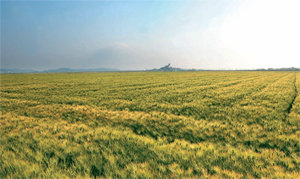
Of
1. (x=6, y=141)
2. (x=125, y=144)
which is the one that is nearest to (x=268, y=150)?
(x=125, y=144)

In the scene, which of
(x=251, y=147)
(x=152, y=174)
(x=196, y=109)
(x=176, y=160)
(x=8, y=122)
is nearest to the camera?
(x=152, y=174)

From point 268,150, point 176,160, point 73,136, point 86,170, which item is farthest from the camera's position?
point 73,136

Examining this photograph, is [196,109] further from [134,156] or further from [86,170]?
[86,170]

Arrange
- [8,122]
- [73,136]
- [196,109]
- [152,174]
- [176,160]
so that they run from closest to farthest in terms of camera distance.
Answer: [152,174]
[176,160]
[73,136]
[8,122]
[196,109]

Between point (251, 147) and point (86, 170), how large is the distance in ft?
16.6

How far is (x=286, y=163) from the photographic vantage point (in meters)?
3.55

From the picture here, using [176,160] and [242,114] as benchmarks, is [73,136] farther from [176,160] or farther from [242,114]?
[242,114]

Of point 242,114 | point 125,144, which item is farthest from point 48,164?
point 242,114

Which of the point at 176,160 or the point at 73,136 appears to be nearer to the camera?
the point at 176,160

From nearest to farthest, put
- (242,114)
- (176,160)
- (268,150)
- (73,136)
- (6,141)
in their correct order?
(176,160) → (268,150) → (6,141) → (73,136) → (242,114)

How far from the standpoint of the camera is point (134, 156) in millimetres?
3861

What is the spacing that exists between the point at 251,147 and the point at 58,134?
23.1 ft

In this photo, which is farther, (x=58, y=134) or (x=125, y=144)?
(x=58, y=134)

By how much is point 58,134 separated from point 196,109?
296 inches
